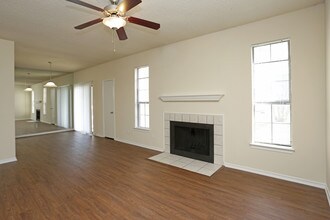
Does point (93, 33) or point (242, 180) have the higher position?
point (93, 33)

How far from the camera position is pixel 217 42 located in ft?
11.6

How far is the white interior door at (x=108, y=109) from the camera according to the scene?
6.03 meters

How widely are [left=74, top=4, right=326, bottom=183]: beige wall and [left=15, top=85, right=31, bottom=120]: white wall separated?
32.3 feet

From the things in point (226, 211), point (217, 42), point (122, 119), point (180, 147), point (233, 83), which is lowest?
point (226, 211)

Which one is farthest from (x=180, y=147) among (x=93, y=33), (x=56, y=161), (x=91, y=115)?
(x=91, y=115)

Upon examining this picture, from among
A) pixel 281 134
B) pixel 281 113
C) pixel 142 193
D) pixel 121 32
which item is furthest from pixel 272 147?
pixel 121 32

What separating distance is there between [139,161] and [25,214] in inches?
82.5

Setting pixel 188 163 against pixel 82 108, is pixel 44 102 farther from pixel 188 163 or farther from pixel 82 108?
pixel 188 163

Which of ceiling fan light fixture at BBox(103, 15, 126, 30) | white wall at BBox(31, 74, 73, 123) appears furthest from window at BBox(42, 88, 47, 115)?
ceiling fan light fixture at BBox(103, 15, 126, 30)

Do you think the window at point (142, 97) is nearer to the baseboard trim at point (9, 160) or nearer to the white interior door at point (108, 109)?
the white interior door at point (108, 109)

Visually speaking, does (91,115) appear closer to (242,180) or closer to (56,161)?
(56,161)

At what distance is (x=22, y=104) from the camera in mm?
11125

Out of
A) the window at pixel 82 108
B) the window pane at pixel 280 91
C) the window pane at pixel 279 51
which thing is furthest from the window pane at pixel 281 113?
the window at pixel 82 108

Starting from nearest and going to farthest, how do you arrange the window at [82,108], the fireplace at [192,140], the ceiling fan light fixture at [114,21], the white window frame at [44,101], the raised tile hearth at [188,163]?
the ceiling fan light fixture at [114,21], the raised tile hearth at [188,163], the fireplace at [192,140], the window at [82,108], the white window frame at [44,101]
